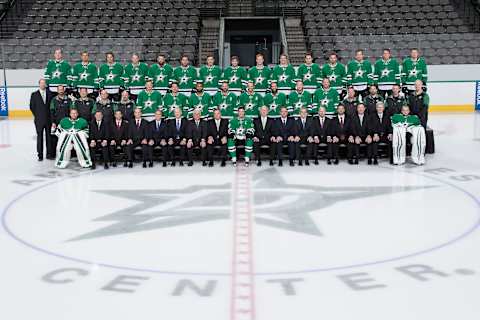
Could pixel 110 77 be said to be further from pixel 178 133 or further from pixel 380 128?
pixel 380 128

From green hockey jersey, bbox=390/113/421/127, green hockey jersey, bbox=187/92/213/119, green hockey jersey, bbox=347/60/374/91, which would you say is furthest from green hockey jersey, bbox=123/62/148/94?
green hockey jersey, bbox=390/113/421/127

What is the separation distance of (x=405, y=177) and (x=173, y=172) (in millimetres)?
3303

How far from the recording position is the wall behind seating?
632 inches

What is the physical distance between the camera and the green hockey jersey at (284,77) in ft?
32.9

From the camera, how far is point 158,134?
945 cm

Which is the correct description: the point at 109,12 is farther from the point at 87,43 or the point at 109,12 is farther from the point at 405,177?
the point at 405,177

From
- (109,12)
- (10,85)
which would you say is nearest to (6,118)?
→ (10,85)

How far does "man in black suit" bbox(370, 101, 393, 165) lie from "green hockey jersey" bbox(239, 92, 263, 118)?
5.88ft

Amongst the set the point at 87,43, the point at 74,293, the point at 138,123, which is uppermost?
the point at 87,43

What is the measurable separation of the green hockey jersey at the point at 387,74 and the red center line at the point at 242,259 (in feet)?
11.9

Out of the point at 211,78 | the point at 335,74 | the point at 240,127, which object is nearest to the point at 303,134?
the point at 240,127

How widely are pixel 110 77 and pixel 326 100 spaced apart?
11.6 feet

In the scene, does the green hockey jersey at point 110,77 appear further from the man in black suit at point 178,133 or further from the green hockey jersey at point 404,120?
the green hockey jersey at point 404,120

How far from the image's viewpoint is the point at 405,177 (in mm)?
8391
